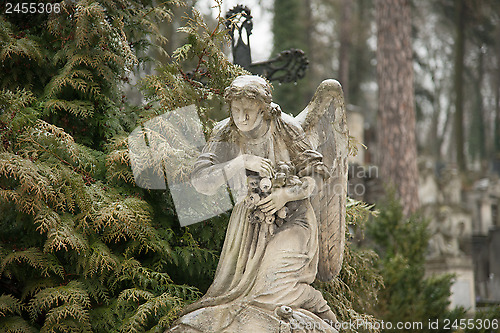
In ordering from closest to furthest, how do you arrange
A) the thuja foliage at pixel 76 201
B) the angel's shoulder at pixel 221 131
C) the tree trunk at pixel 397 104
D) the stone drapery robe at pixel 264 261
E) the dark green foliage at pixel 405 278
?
the stone drapery robe at pixel 264 261 → the angel's shoulder at pixel 221 131 → the thuja foliage at pixel 76 201 → the dark green foliage at pixel 405 278 → the tree trunk at pixel 397 104

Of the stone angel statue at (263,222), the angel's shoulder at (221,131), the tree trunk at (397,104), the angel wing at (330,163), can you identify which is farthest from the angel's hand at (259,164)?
the tree trunk at (397,104)

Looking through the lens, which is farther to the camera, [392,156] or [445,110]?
[445,110]

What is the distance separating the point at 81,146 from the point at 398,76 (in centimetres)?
723

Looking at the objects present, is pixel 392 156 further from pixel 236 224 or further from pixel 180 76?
pixel 236 224

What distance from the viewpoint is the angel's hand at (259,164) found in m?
3.62

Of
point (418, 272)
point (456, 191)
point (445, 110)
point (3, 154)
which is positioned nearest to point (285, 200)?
point (3, 154)

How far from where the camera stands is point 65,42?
16.8ft

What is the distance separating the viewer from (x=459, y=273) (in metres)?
10.5

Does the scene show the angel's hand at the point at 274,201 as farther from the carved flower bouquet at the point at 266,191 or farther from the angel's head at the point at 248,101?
the angel's head at the point at 248,101

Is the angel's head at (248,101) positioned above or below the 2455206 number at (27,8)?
below

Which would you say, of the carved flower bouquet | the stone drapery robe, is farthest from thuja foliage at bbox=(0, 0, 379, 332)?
the carved flower bouquet

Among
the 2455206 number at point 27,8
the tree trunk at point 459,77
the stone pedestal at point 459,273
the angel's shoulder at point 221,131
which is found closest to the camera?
the angel's shoulder at point 221,131

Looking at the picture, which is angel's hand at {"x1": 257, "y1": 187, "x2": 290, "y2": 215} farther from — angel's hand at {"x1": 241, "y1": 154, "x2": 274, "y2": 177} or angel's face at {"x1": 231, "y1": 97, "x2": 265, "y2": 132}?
angel's face at {"x1": 231, "y1": 97, "x2": 265, "y2": 132}

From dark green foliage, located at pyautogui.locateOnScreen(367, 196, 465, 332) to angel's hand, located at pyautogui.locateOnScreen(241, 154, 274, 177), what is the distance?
132 inches
